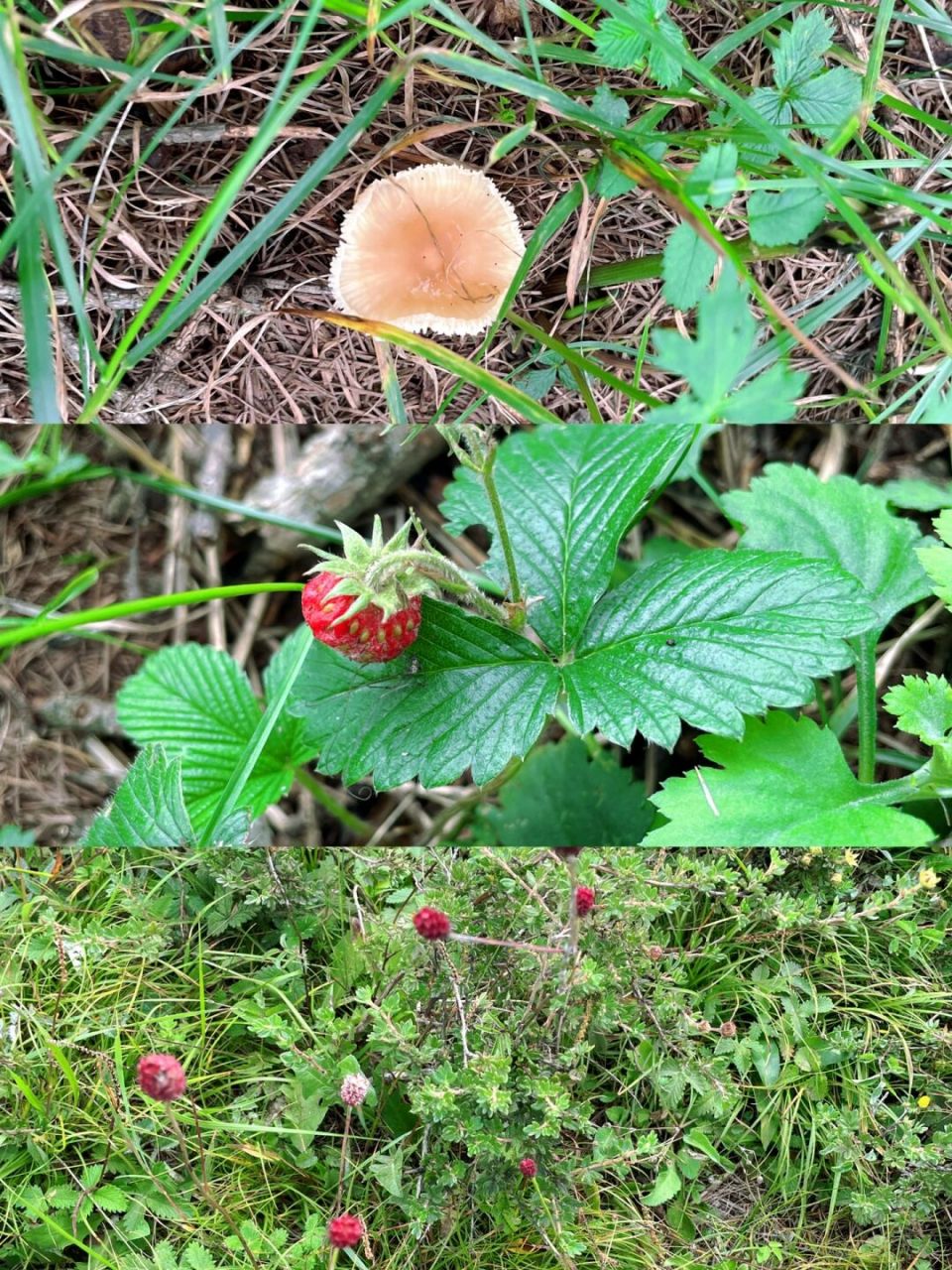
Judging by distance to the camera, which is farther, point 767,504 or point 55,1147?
point 767,504

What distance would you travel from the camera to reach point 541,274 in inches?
57.6

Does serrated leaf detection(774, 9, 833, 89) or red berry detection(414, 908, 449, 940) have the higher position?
serrated leaf detection(774, 9, 833, 89)

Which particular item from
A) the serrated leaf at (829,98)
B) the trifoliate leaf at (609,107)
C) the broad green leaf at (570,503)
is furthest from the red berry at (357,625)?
the serrated leaf at (829,98)

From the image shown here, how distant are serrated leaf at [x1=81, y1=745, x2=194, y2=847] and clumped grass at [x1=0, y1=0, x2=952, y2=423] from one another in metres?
0.51

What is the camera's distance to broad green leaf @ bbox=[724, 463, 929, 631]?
139 cm

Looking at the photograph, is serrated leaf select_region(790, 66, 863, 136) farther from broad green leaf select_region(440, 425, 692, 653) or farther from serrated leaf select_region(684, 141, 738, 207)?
broad green leaf select_region(440, 425, 692, 653)

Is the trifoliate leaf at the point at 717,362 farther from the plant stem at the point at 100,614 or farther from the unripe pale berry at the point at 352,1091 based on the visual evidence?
the unripe pale berry at the point at 352,1091

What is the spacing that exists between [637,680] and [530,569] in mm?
203

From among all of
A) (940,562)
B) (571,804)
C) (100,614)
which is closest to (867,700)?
(940,562)

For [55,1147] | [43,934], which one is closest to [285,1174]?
[55,1147]

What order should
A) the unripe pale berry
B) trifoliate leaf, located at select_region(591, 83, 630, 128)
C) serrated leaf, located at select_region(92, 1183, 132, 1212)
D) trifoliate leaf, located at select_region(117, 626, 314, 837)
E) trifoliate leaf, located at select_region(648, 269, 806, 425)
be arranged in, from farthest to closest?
trifoliate leaf, located at select_region(117, 626, 314, 837), trifoliate leaf, located at select_region(591, 83, 630, 128), serrated leaf, located at select_region(92, 1183, 132, 1212), the unripe pale berry, trifoliate leaf, located at select_region(648, 269, 806, 425)

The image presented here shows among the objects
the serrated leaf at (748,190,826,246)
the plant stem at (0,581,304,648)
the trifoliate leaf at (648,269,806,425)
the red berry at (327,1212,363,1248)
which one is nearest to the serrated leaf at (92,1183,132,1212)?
the red berry at (327,1212,363,1248)

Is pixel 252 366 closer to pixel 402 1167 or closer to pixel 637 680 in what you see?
pixel 637 680

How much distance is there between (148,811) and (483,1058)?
1.92 feet
